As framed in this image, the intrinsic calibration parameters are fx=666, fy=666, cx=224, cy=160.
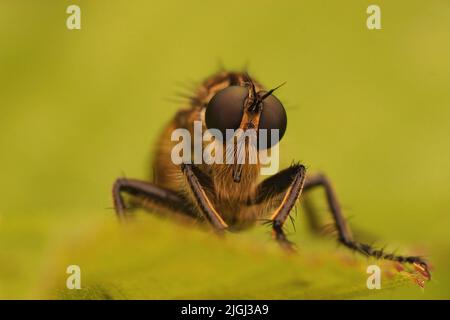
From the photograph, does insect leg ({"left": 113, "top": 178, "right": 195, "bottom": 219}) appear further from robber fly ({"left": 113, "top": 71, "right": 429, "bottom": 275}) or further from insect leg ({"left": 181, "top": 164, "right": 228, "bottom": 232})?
insect leg ({"left": 181, "top": 164, "right": 228, "bottom": 232})

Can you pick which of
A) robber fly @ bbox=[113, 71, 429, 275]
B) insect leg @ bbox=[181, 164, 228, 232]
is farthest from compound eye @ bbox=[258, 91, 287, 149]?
insect leg @ bbox=[181, 164, 228, 232]

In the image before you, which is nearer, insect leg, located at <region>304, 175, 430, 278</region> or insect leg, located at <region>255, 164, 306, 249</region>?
insect leg, located at <region>255, 164, 306, 249</region>

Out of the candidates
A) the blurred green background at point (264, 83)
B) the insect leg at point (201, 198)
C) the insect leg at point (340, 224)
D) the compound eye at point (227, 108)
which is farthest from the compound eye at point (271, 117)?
the insect leg at point (340, 224)

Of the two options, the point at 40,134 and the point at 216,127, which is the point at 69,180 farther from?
the point at 216,127

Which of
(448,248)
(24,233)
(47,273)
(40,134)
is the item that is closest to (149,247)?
(47,273)

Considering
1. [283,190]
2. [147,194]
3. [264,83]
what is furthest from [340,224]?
[147,194]

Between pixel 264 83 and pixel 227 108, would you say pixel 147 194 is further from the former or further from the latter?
pixel 264 83
